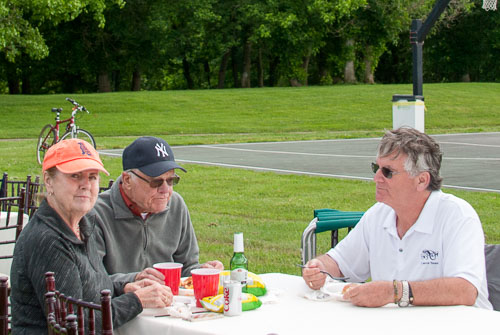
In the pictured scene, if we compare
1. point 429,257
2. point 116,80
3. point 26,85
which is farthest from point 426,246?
point 116,80

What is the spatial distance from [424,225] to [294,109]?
107ft

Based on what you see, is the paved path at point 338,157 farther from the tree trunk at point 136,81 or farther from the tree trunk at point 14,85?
the tree trunk at point 14,85

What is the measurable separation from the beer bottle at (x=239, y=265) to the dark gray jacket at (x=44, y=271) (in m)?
0.54

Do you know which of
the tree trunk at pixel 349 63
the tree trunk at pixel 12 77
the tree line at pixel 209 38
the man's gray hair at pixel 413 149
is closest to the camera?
the man's gray hair at pixel 413 149

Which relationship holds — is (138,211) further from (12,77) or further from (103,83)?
(12,77)

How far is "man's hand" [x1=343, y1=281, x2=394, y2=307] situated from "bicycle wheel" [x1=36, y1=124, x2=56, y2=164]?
1564 centimetres

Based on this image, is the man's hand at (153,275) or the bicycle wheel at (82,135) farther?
the bicycle wheel at (82,135)

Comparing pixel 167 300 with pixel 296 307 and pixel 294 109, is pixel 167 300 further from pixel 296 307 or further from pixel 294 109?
pixel 294 109

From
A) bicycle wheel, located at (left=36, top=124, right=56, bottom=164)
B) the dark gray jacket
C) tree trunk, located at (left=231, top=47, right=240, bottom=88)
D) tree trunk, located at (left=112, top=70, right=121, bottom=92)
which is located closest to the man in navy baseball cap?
the dark gray jacket

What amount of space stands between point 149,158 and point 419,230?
1.46 m

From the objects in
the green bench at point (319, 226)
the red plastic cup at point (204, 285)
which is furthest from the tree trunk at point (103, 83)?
the red plastic cup at point (204, 285)

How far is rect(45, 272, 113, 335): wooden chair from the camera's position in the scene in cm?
229

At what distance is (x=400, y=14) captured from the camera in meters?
49.9

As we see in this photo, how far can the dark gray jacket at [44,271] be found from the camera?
3.13 metres
